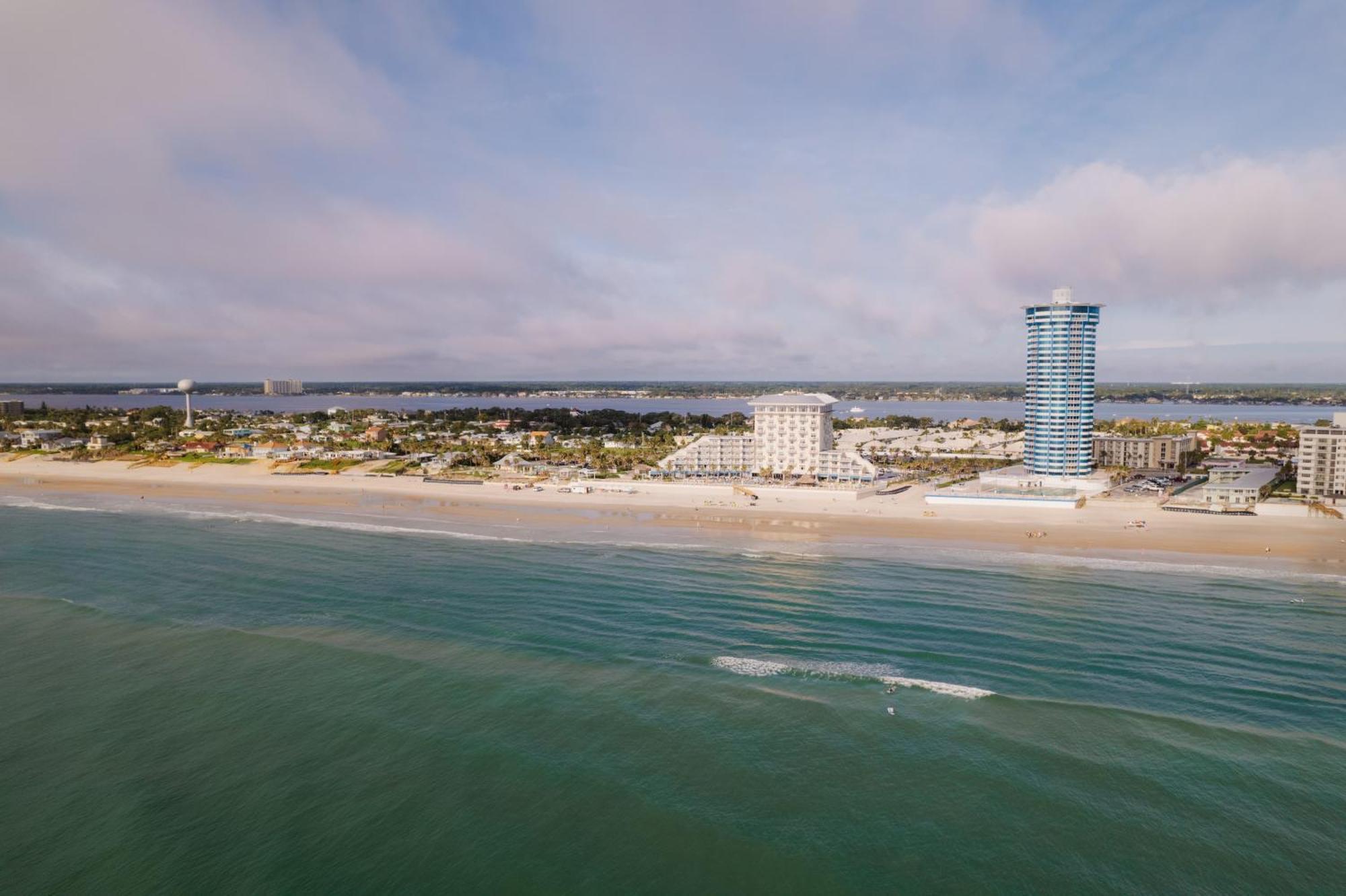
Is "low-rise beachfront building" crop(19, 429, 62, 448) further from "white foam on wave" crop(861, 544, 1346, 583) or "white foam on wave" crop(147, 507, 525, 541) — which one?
"white foam on wave" crop(861, 544, 1346, 583)

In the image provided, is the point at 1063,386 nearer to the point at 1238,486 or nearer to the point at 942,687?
the point at 1238,486

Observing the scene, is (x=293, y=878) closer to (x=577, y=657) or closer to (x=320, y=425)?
(x=577, y=657)

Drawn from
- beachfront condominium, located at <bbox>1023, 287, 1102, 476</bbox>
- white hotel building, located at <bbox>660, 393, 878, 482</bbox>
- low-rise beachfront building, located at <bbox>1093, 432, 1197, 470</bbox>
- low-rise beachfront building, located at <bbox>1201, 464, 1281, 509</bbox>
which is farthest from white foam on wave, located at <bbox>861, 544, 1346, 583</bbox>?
low-rise beachfront building, located at <bbox>1093, 432, 1197, 470</bbox>

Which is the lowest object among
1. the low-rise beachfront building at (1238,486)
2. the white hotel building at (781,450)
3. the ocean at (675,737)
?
the ocean at (675,737)

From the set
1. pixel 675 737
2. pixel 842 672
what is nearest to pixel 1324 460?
pixel 842 672

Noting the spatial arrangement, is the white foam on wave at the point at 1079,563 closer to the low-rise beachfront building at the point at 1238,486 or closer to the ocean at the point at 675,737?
the ocean at the point at 675,737

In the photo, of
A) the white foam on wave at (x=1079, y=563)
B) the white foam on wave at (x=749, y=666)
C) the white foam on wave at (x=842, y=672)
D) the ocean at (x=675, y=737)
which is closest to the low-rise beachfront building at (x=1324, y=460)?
the white foam on wave at (x=1079, y=563)

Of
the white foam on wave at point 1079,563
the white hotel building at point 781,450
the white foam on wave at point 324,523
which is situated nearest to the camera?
the white foam on wave at point 1079,563
